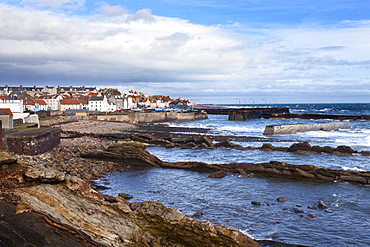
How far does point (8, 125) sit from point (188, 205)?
27670mm

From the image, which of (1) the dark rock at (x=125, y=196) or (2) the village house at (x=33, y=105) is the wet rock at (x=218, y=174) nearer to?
(1) the dark rock at (x=125, y=196)

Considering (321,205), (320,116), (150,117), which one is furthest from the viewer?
(320,116)

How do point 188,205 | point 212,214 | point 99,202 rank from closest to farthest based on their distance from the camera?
point 99,202
point 212,214
point 188,205

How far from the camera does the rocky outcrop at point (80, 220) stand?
7480 millimetres

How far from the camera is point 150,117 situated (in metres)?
90.6

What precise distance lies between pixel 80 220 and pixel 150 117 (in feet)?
270

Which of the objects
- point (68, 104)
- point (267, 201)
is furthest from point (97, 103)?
point (267, 201)

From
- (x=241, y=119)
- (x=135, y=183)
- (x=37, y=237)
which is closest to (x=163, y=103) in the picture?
(x=241, y=119)

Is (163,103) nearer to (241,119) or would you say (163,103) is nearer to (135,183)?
Answer: (241,119)

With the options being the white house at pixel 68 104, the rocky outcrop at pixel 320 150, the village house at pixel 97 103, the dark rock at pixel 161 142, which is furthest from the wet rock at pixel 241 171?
the white house at pixel 68 104

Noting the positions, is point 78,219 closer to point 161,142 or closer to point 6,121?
point 6,121

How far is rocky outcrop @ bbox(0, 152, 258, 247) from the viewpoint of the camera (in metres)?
7.48

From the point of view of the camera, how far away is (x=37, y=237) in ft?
23.5

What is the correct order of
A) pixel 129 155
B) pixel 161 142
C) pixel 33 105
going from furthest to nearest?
pixel 33 105 → pixel 161 142 → pixel 129 155
